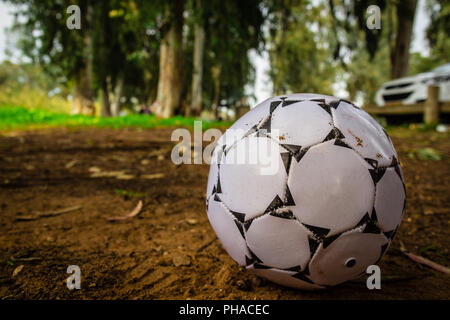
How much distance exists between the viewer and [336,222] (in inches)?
55.2

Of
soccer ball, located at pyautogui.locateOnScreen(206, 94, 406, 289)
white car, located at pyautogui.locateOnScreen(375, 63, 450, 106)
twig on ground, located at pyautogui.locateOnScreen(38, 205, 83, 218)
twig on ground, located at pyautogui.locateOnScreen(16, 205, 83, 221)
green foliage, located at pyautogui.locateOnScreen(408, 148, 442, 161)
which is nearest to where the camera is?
soccer ball, located at pyautogui.locateOnScreen(206, 94, 406, 289)

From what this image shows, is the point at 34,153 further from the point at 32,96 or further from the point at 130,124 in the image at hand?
the point at 32,96

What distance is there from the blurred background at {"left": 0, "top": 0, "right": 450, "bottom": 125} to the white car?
138 centimetres

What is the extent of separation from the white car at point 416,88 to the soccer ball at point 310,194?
306 inches

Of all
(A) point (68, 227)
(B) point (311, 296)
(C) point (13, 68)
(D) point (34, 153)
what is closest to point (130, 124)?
(D) point (34, 153)

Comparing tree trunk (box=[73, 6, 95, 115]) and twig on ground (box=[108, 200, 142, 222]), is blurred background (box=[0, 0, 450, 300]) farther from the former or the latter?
tree trunk (box=[73, 6, 95, 115])

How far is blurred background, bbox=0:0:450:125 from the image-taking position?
19.0 ft

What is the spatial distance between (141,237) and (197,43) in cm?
1457

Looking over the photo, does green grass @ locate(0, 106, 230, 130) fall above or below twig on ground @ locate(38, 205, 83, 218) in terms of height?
above

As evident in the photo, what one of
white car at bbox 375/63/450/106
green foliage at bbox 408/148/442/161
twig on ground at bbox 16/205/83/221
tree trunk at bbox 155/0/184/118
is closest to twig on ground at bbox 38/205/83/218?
twig on ground at bbox 16/205/83/221

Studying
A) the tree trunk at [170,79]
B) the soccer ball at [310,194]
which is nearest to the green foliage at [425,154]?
the soccer ball at [310,194]

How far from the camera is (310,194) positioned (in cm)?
140

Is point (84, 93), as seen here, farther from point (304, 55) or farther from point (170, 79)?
point (304, 55)
